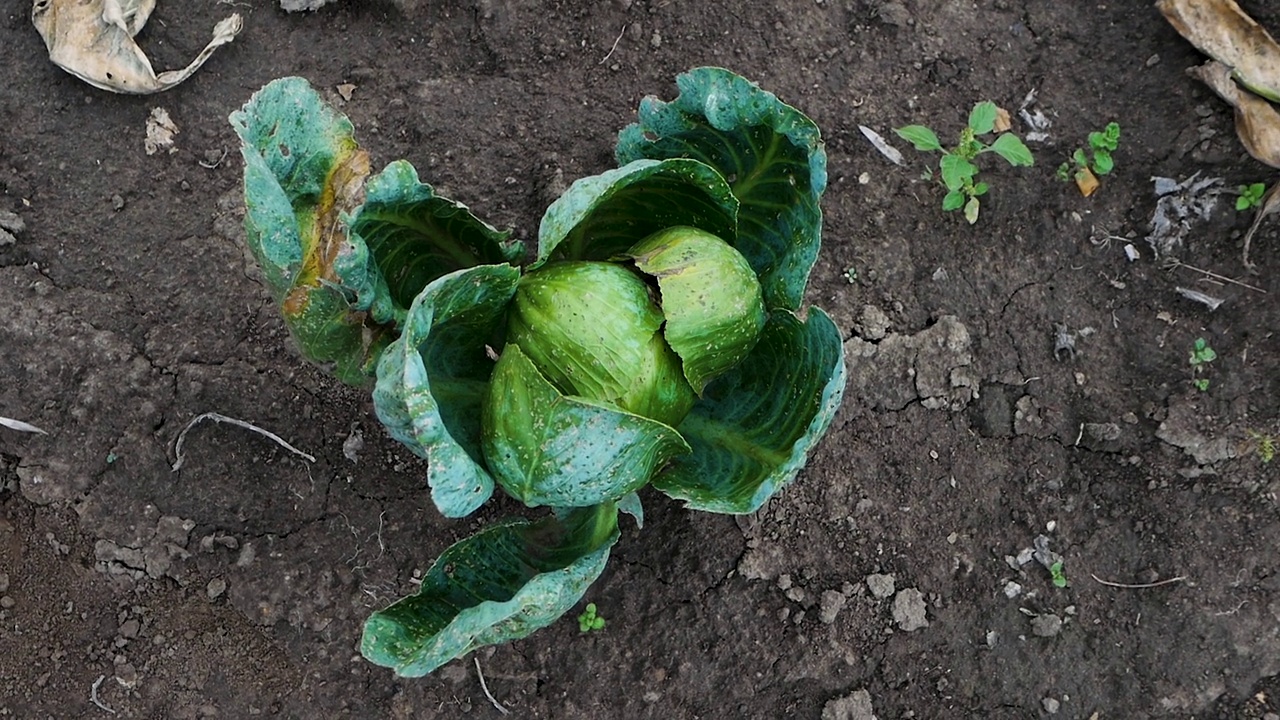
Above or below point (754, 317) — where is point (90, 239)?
below

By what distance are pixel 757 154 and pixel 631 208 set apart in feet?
1.14

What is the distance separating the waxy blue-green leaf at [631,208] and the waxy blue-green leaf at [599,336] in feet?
0.30

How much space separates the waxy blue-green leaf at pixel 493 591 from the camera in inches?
84.7

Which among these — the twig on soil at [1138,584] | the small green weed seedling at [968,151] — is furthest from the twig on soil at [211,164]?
the twig on soil at [1138,584]

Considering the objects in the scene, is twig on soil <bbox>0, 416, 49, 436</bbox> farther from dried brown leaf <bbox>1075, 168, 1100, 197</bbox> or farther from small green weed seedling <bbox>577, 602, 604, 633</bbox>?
dried brown leaf <bbox>1075, 168, 1100, 197</bbox>

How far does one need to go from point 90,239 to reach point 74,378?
0.44 metres

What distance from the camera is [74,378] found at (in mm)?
2988

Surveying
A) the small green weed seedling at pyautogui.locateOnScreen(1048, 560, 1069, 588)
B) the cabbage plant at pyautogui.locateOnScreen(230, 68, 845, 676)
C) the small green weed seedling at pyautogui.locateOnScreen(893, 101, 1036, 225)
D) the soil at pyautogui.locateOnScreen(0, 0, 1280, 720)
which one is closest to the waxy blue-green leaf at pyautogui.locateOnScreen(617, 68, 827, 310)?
the cabbage plant at pyautogui.locateOnScreen(230, 68, 845, 676)

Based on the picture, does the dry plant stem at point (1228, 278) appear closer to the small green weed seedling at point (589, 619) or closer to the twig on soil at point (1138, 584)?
the twig on soil at point (1138, 584)

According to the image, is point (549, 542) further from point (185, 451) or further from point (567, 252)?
point (185, 451)

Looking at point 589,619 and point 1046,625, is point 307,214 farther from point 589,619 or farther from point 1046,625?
point 1046,625

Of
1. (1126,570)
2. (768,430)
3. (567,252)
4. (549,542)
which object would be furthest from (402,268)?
(1126,570)

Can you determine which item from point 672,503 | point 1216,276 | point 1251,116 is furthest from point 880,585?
point 1251,116

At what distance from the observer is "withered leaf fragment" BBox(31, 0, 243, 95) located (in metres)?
3.05
